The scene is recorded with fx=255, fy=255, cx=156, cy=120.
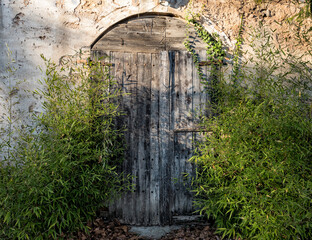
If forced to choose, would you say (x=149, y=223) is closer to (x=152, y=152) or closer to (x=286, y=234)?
(x=152, y=152)

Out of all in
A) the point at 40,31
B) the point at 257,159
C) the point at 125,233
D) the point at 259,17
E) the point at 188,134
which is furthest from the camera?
the point at 259,17

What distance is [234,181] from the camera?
328cm

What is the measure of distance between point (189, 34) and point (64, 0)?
1.86 m

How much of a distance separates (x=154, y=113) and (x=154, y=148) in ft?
1.66

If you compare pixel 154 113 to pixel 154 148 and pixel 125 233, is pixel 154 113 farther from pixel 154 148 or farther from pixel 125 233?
pixel 125 233

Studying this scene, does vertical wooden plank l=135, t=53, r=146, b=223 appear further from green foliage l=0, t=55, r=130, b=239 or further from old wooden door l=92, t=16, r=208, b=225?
green foliage l=0, t=55, r=130, b=239

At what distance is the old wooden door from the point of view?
3658 mm

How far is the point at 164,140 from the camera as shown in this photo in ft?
12.1

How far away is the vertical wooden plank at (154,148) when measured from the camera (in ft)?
12.0

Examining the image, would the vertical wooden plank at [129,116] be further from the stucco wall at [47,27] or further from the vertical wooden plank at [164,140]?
the stucco wall at [47,27]

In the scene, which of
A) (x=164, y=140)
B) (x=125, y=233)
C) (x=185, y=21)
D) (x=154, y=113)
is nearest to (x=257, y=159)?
(x=164, y=140)

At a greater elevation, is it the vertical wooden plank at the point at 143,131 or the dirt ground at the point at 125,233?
the vertical wooden plank at the point at 143,131

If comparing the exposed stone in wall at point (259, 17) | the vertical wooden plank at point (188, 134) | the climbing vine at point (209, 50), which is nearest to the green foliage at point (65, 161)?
the vertical wooden plank at point (188, 134)

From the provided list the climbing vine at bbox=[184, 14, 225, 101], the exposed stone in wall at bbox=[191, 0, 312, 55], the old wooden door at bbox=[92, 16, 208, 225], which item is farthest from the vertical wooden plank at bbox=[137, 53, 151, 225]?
the exposed stone in wall at bbox=[191, 0, 312, 55]
